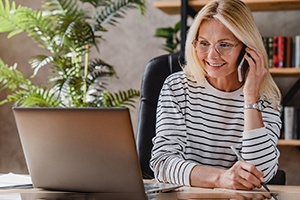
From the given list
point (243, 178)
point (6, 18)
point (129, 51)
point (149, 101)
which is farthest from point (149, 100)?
point (129, 51)

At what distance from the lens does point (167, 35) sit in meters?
3.68

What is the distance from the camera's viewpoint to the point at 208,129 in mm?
1950

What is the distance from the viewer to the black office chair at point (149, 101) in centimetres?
209

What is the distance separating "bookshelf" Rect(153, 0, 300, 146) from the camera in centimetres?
338

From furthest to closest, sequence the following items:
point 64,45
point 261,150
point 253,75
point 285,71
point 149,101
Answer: point 64,45, point 285,71, point 149,101, point 253,75, point 261,150

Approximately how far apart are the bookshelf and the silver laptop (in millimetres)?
2075

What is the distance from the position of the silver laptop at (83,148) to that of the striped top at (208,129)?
20.0 inches

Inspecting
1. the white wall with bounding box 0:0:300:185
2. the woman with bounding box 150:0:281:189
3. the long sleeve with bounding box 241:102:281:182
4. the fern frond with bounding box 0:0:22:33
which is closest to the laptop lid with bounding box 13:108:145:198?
the woman with bounding box 150:0:281:189

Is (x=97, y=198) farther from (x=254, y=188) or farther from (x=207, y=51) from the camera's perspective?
(x=207, y=51)

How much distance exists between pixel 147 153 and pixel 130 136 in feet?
2.77

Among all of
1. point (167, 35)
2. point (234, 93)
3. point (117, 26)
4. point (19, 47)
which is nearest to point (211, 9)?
point (234, 93)

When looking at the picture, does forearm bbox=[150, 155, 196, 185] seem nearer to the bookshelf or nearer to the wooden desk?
the wooden desk

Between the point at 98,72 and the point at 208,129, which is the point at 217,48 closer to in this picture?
the point at 208,129

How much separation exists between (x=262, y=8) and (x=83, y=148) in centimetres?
249
